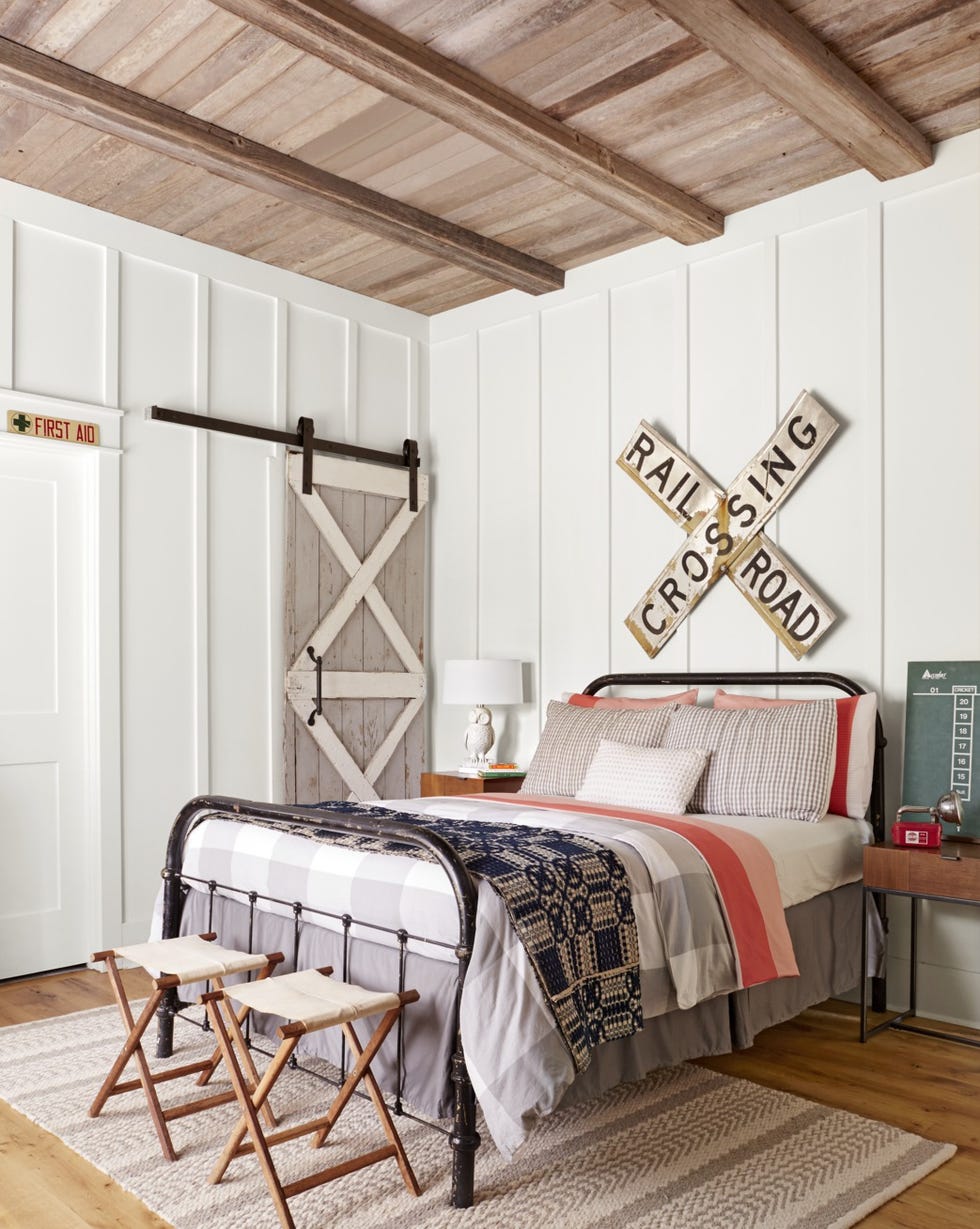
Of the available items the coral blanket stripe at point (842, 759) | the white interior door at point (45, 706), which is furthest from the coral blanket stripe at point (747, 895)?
the white interior door at point (45, 706)

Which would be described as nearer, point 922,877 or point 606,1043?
point 606,1043

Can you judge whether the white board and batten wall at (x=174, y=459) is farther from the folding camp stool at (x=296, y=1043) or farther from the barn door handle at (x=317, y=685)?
the folding camp stool at (x=296, y=1043)

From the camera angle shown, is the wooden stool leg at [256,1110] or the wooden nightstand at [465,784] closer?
the wooden stool leg at [256,1110]

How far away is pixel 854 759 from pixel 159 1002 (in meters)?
2.38

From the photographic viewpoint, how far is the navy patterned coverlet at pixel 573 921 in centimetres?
242

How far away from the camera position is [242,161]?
389cm

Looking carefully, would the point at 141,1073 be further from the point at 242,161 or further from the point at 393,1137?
the point at 242,161

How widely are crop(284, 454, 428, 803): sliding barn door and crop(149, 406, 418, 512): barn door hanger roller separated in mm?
39

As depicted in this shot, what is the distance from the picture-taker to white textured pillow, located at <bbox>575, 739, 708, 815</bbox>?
3668mm

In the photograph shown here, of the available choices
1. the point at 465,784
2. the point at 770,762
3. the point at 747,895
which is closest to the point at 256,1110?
the point at 747,895

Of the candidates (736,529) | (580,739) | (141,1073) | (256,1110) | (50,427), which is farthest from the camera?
(736,529)

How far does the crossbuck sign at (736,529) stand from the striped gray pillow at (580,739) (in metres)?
0.57

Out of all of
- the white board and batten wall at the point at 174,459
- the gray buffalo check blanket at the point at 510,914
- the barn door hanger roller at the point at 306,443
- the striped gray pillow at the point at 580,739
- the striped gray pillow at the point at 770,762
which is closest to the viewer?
the gray buffalo check blanket at the point at 510,914

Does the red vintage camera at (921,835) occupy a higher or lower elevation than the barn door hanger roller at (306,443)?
lower
